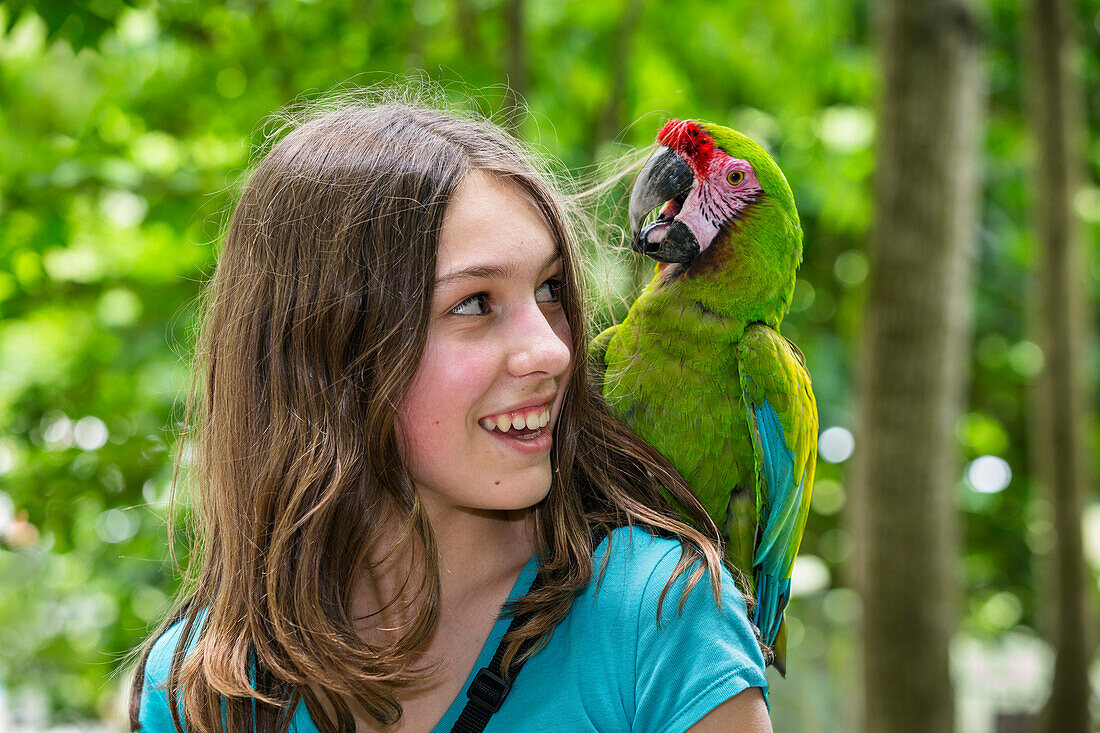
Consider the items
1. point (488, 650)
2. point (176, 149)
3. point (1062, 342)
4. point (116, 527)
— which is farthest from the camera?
point (1062, 342)

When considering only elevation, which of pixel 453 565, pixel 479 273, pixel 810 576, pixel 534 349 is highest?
pixel 479 273

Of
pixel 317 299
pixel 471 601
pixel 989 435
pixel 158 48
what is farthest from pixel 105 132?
pixel 989 435

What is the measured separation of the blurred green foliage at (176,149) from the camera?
9.36 ft

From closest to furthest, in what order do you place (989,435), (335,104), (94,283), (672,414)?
(672,414) → (335,104) → (94,283) → (989,435)

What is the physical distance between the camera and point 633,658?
129 cm

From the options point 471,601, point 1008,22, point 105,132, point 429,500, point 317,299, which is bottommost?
point 471,601

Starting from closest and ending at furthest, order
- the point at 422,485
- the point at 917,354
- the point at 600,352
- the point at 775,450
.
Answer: the point at 422,485 < the point at 775,450 < the point at 600,352 < the point at 917,354

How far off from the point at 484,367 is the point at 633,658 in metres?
0.46

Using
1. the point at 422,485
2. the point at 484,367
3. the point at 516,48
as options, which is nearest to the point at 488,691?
the point at 422,485

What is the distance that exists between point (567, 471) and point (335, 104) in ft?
2.85

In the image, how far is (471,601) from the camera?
1.50 metres

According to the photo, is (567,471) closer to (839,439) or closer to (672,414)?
(672,414)

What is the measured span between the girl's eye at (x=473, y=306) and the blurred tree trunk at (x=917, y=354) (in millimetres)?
2170

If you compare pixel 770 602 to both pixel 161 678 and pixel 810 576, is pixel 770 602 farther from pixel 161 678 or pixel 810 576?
pixel 810 576
